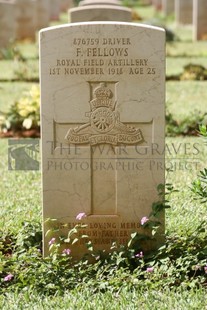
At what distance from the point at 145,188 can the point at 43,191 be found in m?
0.60

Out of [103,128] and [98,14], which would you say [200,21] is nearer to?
[98,14]

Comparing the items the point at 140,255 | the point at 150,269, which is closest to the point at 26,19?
the point at 140,255

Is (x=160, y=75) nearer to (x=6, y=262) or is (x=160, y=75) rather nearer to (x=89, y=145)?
(x=89, y=145)

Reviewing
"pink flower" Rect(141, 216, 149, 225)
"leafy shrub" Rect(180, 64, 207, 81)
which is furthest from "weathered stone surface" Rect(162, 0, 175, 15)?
"pink flower" Rect(141, 216, 149, 225)

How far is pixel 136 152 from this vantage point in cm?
528

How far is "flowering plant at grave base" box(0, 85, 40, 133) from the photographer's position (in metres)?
9.28

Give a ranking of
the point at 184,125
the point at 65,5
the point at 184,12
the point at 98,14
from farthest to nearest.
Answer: the point at 65,5 → the point at 184,12 → the point at 98,14 → the point at 184,125

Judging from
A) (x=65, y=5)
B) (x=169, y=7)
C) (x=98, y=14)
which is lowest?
(x=98, y=14)

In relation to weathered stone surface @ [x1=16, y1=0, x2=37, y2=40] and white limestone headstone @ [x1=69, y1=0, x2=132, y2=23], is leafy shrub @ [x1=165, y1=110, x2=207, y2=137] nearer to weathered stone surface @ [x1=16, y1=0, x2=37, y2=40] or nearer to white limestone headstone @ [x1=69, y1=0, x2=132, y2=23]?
white limestone headstone @ [x1=69, y1=0, x2=132, y2=23]

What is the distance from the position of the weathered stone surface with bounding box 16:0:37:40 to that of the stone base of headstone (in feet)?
25.2

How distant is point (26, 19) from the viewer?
21.0 meters

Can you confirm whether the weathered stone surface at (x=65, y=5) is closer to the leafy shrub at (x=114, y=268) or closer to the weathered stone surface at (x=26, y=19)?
the weathered stone surface at (x=26, y=19)

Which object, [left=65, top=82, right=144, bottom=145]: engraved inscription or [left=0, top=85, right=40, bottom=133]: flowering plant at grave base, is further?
[left=0, top=85, right=40, bottom=133]: flowering plant at grave base

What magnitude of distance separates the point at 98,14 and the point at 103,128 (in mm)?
A: 8015
